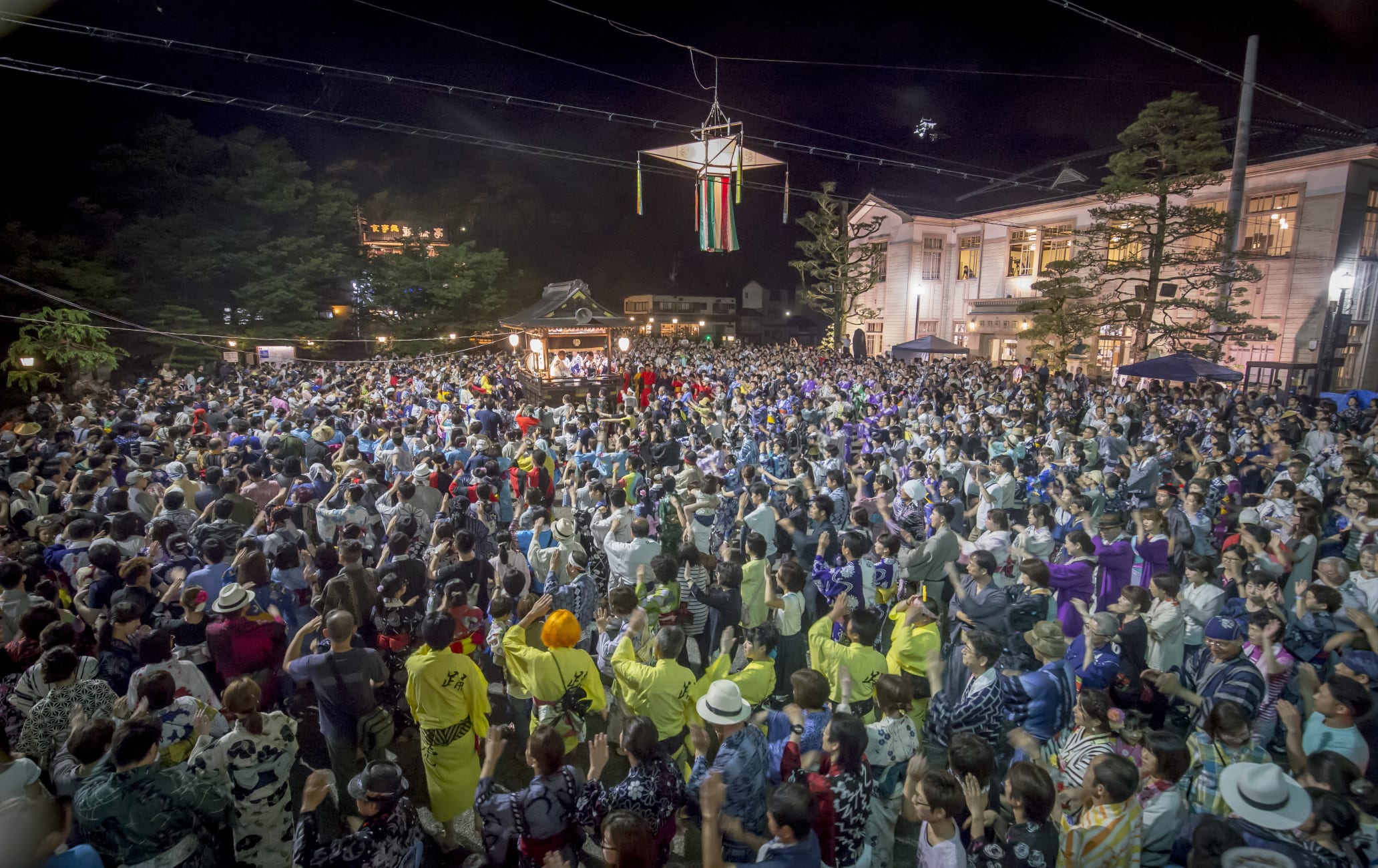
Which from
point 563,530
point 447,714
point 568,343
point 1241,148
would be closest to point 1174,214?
point 1241,148

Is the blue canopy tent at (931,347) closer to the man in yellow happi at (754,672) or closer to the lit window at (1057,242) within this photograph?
the lit window at (1057,242)

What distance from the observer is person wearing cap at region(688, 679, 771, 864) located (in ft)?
8.41

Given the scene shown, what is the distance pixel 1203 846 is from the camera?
79.4 inches

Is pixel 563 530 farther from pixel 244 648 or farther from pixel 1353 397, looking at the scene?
pixel 1353 397

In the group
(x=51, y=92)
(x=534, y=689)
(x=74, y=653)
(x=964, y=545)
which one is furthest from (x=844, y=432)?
(x=51, y=92)

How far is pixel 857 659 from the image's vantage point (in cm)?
321

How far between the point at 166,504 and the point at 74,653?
112 inches

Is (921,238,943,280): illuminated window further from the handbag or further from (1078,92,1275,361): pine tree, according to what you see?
the handbag

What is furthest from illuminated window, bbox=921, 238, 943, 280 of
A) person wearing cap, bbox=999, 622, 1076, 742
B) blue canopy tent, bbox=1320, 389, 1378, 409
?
person wearing cap, bbox=999, 622, 1076, 742

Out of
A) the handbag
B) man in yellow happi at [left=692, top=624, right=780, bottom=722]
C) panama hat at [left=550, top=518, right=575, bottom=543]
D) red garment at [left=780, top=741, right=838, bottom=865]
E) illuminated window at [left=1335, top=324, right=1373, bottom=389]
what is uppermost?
illuminated window at [left=1335, top=324, right=1373, bottom=389]

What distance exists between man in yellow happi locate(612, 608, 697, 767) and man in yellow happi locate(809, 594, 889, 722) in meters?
0.74

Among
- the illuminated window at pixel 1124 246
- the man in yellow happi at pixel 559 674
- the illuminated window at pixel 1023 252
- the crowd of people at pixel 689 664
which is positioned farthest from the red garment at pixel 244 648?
the illuminated window at pixel 1023 252

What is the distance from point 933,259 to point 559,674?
31058mm

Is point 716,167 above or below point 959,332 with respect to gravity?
above
